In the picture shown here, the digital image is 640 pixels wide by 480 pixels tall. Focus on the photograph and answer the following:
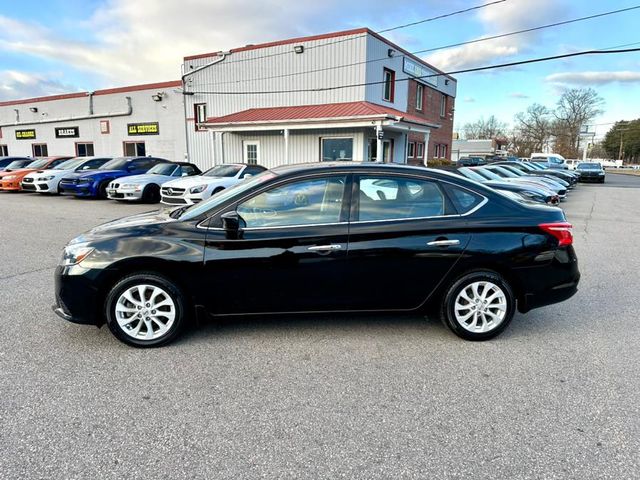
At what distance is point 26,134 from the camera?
3244cm

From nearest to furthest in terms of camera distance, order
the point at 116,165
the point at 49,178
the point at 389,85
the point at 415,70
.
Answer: the point at 49,178 → the point at 116,165 → the point at 389,85 → the point at 415,70

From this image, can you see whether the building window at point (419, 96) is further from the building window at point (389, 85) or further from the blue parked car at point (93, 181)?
the blue parked car at point (93, 181)

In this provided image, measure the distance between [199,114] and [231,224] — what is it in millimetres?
22788

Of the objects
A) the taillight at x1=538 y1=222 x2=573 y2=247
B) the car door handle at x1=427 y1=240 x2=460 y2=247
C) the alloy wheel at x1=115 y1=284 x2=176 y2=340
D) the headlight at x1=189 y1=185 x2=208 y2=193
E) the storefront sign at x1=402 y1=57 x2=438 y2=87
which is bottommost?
the alloy wheel at x1=115 y1=284 x2=176 y2=340

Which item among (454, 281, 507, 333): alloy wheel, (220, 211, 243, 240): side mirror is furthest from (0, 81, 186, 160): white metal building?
(454, 281, 507, 333): alloy wheel

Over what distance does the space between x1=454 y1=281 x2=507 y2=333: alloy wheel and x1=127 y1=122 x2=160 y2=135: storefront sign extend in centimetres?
2566

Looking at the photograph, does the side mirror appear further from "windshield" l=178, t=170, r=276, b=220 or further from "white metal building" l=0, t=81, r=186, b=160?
"white metal building" l=0, t=81, r=186, b=160

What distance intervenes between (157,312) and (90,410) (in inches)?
39.2

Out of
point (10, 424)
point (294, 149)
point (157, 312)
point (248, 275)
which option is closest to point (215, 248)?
point (248, 275)

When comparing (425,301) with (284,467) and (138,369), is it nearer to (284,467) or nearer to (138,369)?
(284,467)

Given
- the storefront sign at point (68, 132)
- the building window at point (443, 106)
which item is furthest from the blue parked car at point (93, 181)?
the building window at point (443, 106)

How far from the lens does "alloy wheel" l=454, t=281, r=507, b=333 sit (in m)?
3.79

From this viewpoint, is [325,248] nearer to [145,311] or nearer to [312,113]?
[145,311]

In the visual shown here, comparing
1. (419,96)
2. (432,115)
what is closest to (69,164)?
(419,96)
